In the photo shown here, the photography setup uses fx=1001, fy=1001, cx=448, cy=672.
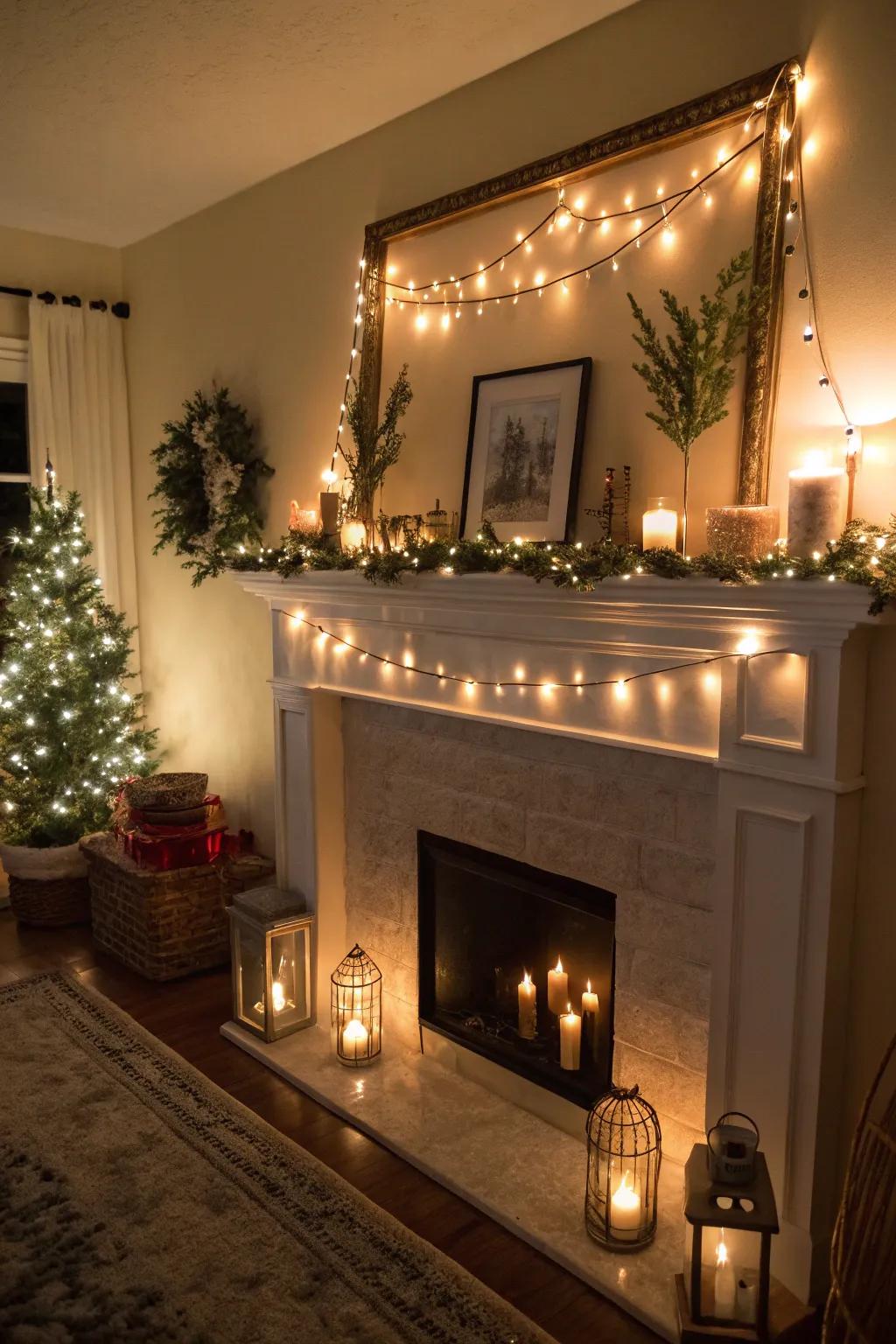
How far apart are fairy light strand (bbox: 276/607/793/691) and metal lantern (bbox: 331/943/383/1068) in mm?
887

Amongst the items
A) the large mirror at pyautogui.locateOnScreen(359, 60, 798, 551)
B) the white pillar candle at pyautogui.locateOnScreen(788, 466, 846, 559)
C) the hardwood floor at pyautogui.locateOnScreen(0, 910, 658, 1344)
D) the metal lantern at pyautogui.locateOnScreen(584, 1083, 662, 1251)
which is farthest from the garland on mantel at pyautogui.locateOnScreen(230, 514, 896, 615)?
the hardwood floor at pyautogui.locateOnScreen(0, 910, 658, 1344)

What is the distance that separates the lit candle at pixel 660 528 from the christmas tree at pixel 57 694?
111 inches

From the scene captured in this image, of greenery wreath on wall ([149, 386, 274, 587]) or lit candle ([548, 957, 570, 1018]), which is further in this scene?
greenery wreath on wall ([149, 386, 274, 587])

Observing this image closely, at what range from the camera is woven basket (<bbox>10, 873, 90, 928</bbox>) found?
4.20m

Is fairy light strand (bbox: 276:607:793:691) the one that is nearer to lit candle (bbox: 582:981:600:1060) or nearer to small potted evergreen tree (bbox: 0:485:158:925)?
lit candle (bbox: 582:981:600:1060)

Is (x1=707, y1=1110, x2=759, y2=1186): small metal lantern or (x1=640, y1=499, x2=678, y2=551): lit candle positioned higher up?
(x1=640, y1=499, x2=678, y2=551): lit candle

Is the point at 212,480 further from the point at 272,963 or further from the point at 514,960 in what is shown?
the point at 514,960

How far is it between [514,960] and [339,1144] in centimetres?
69

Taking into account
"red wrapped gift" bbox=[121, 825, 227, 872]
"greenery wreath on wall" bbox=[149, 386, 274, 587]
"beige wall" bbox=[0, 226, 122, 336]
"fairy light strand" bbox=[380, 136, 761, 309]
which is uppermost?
"beige wall" bbox=[0, 226, 122, 336]

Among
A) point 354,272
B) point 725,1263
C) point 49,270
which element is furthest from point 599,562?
point 49,270

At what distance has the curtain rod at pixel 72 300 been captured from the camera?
4.31m

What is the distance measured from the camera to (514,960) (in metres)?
2.91

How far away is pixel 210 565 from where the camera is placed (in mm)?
3451

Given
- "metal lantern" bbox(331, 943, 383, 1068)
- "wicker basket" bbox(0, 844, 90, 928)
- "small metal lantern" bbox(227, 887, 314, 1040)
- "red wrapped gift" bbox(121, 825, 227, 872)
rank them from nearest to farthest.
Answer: "metal lantern" bbox(331, 943, 383, 1068) < "small metal lantern" bbox(227, 887, 314, 1040) < "red wrapped gift" bbox(121, 825, 227, 872) < "wicker basket" bbox(0, 844, 90, 928)
